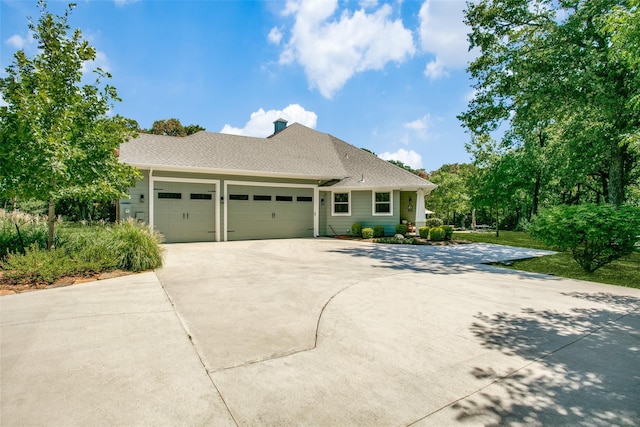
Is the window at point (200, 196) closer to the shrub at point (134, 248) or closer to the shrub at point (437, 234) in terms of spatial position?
the shrub at point (134, 248)

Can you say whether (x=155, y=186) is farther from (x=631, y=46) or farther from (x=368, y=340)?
(x=631, y=46)

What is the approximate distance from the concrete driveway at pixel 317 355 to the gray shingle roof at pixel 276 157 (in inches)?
326

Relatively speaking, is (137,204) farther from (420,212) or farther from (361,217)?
(420,212)

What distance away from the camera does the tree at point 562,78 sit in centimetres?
1045

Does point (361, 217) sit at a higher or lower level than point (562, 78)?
lower

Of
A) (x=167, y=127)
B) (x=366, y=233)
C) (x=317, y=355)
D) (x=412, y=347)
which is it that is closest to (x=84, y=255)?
(x=317, y=355)

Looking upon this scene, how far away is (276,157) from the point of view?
16.2 m

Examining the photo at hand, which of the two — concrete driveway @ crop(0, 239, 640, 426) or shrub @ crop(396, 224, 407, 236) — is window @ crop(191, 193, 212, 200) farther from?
shrub @ crop(396, 224, 407, 236)

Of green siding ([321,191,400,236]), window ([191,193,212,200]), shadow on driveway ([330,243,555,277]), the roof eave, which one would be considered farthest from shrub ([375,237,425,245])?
window ([191,193,212,200])

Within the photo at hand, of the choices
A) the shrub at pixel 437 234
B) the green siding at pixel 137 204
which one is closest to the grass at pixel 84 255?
the green siding at pixel 137 204

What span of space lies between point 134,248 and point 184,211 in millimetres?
6437

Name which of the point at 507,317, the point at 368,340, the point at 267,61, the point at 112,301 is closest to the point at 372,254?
the point at 507,317

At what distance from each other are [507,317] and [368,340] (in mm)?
2255

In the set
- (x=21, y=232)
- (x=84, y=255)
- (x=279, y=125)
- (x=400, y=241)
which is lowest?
(x=400, y=241)
